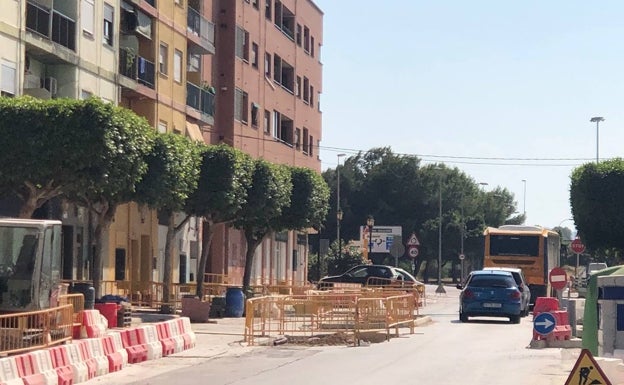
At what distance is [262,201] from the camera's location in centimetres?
4356

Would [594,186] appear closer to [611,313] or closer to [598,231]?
[598,231]

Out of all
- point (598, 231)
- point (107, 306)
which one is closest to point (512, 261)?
point (598, 231)

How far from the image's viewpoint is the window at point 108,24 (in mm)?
40750

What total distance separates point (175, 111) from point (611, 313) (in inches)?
1360

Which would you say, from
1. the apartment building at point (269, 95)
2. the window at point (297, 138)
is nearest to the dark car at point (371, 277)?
the apartment building at point (269, 95)

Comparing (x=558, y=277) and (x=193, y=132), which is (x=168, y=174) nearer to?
(x=558, y=277)

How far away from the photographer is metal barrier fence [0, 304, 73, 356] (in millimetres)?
18906

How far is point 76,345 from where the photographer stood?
18516 millimetres

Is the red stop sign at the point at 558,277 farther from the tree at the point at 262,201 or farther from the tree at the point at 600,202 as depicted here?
the tree at the point at 600,202

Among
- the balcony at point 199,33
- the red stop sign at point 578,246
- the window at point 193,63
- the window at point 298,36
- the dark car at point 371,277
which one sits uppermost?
the window at point 298,36

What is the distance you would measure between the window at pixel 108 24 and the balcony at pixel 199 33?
8434mm

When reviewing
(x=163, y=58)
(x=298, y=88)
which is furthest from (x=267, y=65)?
(x=163, y=58)

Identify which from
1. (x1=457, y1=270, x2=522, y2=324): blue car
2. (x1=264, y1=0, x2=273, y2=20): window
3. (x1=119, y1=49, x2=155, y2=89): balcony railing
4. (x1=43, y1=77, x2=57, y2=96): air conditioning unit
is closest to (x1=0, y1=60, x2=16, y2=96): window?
(x1=43, y1=77, x2=57, y2=96): air conditioning unit

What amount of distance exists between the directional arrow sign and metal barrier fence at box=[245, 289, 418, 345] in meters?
4.48
